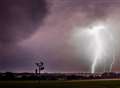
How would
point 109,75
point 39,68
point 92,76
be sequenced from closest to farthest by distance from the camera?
1. point 39,68
2. point 92,76
3. point 109,75

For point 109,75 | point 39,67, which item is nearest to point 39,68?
point 39,67

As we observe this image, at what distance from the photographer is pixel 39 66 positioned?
5894cm

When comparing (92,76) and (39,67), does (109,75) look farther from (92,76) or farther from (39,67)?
(39,67)

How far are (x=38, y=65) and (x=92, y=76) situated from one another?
81.6 metres

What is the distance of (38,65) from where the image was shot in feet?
193

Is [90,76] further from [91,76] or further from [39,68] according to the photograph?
[39,68]

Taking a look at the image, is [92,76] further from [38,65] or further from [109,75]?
[38,65]

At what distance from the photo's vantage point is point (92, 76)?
137 m

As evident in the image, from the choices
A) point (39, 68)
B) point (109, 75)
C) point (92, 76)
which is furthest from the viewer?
point (109, 75)

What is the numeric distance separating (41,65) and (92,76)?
267ft

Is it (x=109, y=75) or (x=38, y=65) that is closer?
(x=38, y=65)

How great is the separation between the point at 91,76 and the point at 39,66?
82970mm

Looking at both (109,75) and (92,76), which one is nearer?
(92,76)

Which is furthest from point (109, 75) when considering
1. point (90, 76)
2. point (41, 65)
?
point (41, 65)
